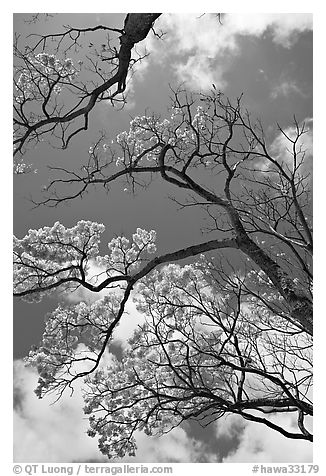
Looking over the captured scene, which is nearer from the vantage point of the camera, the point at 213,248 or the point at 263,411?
the point at 263,411

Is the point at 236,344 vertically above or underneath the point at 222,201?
underneath

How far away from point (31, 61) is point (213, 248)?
2756 mm

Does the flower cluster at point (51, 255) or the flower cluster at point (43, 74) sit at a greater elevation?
the flower cluster at point (43, 74)

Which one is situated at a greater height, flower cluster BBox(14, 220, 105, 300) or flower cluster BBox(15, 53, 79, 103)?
flower cluster BBox(15, 53, 79, 103)

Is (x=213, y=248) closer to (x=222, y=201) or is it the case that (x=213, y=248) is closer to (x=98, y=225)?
(x=222, y=201)

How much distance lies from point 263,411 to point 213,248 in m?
1.74

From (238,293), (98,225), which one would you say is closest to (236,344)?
(238,293)
